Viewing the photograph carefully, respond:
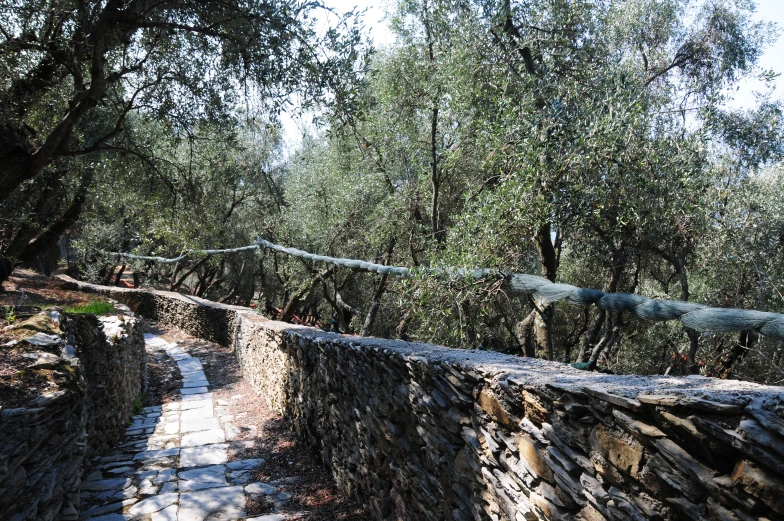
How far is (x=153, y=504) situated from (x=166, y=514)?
28cm

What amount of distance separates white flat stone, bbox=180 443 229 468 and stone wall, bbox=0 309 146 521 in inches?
35.8

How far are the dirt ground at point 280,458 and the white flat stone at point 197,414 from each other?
39cm

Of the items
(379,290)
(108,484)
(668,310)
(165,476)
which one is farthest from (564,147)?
(379,290)

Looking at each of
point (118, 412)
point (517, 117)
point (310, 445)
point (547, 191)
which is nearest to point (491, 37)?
point (517, 117)

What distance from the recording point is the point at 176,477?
5441 millimetres

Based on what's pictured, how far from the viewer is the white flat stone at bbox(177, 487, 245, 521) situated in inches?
180

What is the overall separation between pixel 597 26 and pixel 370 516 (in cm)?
667

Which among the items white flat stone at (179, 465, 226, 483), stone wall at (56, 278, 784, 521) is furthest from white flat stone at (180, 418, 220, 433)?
stone wall at (56, 278, 784, 521)

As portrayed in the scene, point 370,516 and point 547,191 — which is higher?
point 547,191

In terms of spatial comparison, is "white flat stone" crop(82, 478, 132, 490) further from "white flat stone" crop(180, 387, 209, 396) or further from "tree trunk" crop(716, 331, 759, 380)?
"tree trunk" crop(716, 331, 759, 380)

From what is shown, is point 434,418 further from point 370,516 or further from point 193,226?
point 193,226

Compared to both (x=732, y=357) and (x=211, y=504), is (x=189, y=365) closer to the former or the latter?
(x=211, y=504)

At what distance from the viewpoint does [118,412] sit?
685 centimetres

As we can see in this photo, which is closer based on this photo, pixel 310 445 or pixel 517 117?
pixel 517 117
